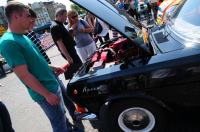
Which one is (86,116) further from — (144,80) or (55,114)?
(144,80)

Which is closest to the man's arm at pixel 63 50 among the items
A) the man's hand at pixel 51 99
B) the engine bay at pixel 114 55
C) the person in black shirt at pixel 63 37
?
the person in black shirt at pixel 63 37

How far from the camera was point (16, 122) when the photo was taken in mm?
4898

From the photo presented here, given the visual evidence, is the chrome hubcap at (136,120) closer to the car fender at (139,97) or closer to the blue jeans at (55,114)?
the car fender at (139,97)

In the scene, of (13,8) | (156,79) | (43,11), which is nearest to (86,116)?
(156,79)

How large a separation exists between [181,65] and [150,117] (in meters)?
0.73

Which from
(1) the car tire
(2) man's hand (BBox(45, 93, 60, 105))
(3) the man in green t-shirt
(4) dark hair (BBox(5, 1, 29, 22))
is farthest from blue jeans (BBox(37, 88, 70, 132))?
(4) dark hair (BBox(5, 1, 29, 22))

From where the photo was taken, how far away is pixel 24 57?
Result: 246cm

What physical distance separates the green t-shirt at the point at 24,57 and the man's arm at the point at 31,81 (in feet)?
0.18

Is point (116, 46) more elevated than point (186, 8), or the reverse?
point (186, 8)

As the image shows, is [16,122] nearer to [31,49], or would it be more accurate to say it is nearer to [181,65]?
[31,49]

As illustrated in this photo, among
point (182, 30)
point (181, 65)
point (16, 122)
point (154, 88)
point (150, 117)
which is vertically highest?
point (182, 30)

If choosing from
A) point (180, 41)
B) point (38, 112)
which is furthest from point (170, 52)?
point (38, 112)

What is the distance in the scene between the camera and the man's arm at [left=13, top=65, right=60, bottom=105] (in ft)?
7.83

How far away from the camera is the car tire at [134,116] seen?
2.91 m
